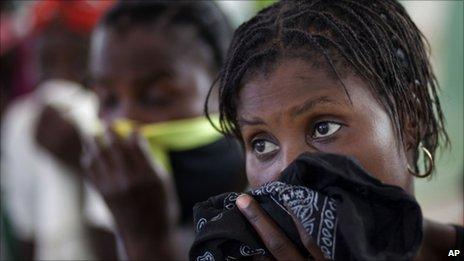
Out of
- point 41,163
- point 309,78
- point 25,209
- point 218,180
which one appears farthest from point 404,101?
point 25,209

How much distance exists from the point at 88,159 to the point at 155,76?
0.31 metres

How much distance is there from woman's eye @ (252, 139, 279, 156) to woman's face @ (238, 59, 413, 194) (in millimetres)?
18

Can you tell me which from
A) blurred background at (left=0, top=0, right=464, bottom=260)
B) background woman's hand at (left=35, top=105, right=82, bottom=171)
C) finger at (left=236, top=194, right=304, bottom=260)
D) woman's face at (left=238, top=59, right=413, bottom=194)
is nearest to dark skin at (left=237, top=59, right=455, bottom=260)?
woman's face at (left=238, top=59, right=413, bottom=194)

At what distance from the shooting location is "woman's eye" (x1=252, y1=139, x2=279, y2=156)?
152cm

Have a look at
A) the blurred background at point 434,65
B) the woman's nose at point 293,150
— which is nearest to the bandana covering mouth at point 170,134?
the blurred background at point 434,65

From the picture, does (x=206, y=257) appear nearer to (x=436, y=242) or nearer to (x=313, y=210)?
(x=313, y=210)

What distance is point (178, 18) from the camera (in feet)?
7.94

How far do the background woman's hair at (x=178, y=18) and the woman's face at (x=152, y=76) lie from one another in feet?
0.10

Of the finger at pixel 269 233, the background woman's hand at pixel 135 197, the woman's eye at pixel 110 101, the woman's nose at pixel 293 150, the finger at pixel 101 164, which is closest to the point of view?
the finger at pixel 269 233

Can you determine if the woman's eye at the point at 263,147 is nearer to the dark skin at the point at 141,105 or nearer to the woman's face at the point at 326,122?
the woman's face at the point at 326,122

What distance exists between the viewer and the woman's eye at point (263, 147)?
60.0 inches

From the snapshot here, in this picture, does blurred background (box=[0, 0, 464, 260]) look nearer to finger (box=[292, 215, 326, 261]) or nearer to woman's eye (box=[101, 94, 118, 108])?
woman's eye (box=[101, 94, 118, 108])

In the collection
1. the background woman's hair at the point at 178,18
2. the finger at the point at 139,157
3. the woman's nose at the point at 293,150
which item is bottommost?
the woman's nose at the point at 293,150

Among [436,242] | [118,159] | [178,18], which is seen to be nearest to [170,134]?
[118,159]
